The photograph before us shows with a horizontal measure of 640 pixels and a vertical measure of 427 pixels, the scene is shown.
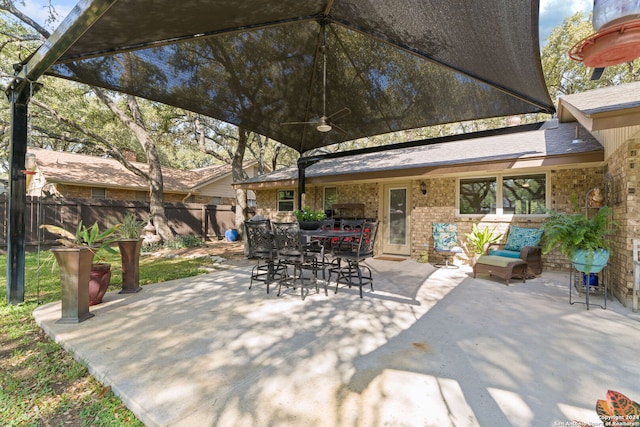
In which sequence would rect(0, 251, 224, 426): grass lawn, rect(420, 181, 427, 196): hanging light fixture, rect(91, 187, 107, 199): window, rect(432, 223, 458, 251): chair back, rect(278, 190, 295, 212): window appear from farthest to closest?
rect(91, 187, 107, 199): window → rect(278, 190, 295, 212): window → rect(420, 181, 427, 196): hanging light fixture → rect(432, 223, 458, 251): chair back → rect(0, 251, 224, 426): grass lawn

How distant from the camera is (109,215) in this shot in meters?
11.2

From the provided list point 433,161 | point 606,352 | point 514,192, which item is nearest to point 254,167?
point 433,161

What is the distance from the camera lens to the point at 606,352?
2.69 m

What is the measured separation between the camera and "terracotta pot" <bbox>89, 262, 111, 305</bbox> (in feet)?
12.5

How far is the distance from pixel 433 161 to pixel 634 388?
581 cm

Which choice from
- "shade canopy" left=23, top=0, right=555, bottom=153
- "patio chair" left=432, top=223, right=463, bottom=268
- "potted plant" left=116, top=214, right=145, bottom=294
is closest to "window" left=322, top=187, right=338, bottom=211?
"patio chair" left=432, top=223, right=463, bottom=268

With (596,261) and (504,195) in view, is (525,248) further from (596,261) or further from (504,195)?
(504,195)

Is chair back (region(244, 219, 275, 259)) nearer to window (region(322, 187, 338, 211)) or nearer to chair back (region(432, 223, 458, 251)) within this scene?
chair back (region(432, 223, 458, 251))

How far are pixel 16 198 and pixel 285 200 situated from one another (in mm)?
7925

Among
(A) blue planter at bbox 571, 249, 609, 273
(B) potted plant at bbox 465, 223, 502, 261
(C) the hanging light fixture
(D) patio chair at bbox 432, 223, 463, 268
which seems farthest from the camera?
(C) the hanging light fixture

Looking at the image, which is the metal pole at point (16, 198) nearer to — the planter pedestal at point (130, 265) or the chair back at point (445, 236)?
the planter pedestal at point (130, 265)

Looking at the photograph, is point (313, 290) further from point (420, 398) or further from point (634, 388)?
point (634, 388)

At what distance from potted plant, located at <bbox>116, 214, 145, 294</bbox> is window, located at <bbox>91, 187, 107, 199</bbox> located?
36.5 ft

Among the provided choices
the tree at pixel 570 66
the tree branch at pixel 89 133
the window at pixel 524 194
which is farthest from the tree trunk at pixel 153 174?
the tree at pixel 570 66
